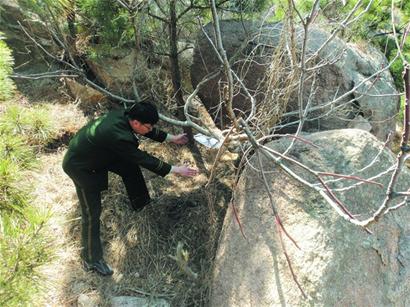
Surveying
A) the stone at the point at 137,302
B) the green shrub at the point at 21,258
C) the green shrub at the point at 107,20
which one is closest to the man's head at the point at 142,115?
the green shrub at the point at 107,20

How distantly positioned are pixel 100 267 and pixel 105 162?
2.52ft

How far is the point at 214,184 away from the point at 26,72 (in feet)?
8.27

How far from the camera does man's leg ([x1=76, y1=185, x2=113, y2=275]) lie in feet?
10.4

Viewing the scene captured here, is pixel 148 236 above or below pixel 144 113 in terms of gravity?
below

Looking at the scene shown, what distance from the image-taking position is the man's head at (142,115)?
2.84m

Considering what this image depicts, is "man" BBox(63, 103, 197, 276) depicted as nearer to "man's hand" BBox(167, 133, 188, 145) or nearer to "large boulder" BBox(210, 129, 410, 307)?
"man's hand" BBox(167, 133, 188, 145)

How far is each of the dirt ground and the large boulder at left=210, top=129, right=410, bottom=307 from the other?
18.9 inches

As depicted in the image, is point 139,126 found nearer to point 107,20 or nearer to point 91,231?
point 91,231

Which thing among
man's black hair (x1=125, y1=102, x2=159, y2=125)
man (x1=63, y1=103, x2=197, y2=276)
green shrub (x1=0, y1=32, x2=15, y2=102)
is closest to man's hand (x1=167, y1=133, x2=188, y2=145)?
man (x1=63, y1=103, x2=197, y2=276)

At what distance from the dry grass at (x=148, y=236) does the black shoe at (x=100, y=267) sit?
39mm

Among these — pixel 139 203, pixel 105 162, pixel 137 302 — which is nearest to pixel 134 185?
pixel 139 203

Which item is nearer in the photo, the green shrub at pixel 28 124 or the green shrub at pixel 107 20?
the green shrub at pixel 28 124

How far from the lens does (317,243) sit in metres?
2.50

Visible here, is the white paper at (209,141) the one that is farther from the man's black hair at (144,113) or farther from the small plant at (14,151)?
the small plant at (14,151)
